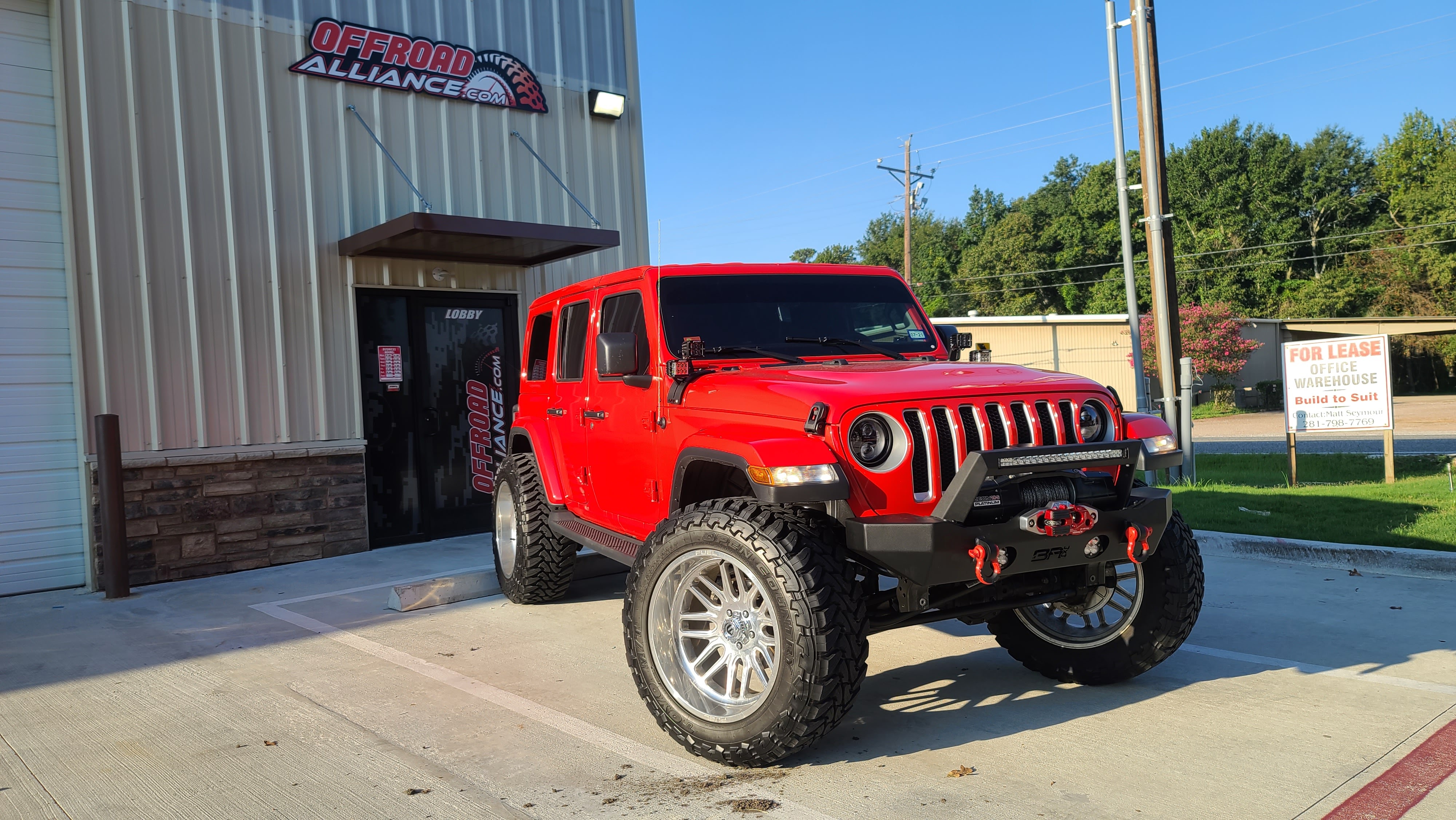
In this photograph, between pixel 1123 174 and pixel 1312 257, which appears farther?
pixel 1312 257

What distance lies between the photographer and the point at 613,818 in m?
3.42

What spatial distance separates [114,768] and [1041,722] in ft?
12.8

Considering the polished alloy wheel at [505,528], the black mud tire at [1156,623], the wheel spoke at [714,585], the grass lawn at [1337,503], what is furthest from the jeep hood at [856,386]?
the grass lawn at [1337,503]

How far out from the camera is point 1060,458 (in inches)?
151

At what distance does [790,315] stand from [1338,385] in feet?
28.1

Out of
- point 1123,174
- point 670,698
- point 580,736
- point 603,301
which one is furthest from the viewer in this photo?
point 1123,174

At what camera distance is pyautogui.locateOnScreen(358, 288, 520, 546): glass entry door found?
1003 cm

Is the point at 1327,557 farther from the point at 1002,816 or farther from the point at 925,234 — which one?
the point at 925,234

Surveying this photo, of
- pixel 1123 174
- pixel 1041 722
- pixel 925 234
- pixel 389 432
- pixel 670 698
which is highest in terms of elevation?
pixel 925 234

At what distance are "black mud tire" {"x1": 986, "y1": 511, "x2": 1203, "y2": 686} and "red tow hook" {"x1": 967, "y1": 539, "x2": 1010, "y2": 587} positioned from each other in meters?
1.20

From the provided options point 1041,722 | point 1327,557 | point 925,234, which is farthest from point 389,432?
point 925,234

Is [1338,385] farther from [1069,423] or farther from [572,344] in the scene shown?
[572,344]

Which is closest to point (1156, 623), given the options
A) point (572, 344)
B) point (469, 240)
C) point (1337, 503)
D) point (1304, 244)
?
point (572, 344)

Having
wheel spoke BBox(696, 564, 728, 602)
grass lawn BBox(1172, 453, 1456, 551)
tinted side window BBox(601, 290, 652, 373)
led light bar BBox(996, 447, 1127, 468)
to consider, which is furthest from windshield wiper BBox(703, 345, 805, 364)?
grass lawn BBox(1172, 453, 1456, 551)
